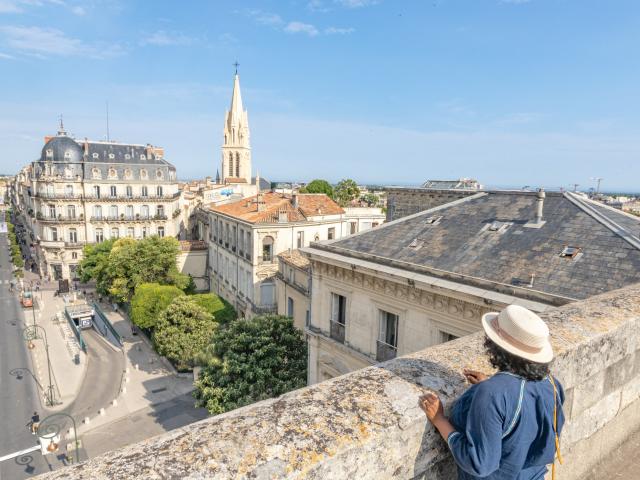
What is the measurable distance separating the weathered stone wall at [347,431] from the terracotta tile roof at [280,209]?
31.4 metres

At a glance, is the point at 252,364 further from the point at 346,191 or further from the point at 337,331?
the point at 346,191

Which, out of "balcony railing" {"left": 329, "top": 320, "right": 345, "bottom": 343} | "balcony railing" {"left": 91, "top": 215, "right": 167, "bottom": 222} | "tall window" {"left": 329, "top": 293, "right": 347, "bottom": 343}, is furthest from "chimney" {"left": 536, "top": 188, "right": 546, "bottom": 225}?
"balcony railing" {"left": 91, "top": 215, "right": 167, "bottom": 222}

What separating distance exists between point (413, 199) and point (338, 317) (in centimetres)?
881

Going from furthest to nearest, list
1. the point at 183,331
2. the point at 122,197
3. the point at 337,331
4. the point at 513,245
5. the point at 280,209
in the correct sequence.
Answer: the point at 122,197 → the point at 280,209 → the point at 183,331 → the point at 337,331 → the point at 513,245

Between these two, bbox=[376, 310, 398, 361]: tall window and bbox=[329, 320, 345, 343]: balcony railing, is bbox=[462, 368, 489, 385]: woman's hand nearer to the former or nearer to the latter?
bbox=[376, 310, 398, 361]: tall window

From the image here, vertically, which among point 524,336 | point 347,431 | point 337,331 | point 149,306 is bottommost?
point 149,306

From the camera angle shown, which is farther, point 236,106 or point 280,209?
point 236,106

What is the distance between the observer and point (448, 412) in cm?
313

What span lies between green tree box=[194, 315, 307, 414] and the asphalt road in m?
9.23

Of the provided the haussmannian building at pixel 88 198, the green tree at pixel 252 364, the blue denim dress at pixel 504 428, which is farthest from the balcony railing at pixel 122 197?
the blue denim dress at pixel 504 428

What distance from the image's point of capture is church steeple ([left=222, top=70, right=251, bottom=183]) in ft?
298

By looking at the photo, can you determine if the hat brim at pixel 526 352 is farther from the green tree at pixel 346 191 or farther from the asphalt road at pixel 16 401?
the green tree at pixel 346 191

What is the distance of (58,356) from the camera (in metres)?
35.3

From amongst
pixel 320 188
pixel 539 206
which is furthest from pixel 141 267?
pixel 320 188
